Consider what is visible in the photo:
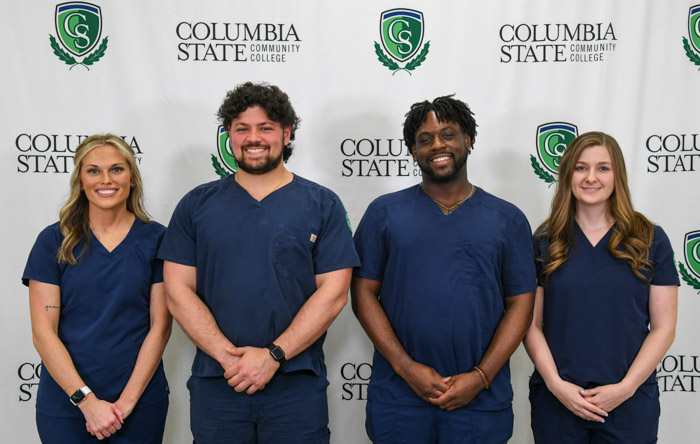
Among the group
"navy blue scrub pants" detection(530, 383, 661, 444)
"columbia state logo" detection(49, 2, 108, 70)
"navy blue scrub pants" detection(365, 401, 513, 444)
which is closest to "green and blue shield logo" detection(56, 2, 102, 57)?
"columbia state logo" detection(49, 2, 108, 70)

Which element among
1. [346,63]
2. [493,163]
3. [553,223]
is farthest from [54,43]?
[553,223]

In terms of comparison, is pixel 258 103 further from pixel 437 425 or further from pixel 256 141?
pixel 437 425

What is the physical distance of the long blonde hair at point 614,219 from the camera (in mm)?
1849

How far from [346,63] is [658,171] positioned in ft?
4.72

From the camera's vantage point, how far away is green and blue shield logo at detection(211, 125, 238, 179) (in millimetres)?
2547

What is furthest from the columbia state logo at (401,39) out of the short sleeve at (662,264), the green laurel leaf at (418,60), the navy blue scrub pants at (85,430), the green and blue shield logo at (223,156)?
the navy blue scrub pants at (85,430)

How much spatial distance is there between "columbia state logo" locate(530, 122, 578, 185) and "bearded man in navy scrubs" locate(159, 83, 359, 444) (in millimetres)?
1107

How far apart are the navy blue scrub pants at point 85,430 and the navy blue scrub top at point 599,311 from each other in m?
1.33

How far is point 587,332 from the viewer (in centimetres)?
183

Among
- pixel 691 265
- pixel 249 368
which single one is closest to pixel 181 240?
pixel 249 368

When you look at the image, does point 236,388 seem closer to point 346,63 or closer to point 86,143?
point 86,143

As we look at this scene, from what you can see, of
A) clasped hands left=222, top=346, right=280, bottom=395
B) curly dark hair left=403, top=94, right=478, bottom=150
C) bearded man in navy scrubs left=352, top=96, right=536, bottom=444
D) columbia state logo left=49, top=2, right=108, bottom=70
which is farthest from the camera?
columbia state logo left=49, top=2, right=108, bottom=70

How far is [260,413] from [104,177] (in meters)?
0.91

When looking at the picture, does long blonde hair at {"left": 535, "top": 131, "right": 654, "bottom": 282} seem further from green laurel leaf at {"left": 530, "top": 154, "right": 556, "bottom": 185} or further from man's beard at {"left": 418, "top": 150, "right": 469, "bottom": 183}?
green laurel leaf at {"left": 530, "top": 154, "right": 556, "bottom": 185}
